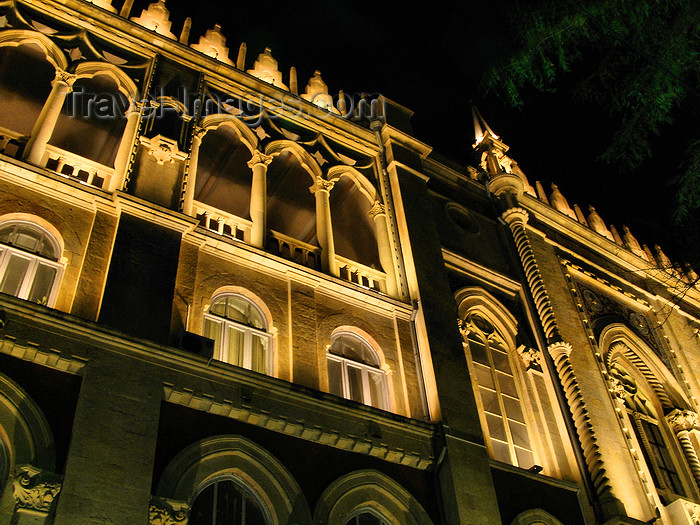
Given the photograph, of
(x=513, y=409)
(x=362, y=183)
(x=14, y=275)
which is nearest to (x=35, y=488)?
(x=14, y=275)

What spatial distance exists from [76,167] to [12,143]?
3.82ft

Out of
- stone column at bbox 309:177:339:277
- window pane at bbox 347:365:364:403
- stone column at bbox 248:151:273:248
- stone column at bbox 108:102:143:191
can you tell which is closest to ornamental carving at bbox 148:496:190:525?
window pane at bbox 347:365:364:403

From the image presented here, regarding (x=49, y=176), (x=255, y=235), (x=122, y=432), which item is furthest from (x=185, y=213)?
(x=122, y=432)

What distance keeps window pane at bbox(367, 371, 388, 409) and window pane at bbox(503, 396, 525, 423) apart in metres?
3.19

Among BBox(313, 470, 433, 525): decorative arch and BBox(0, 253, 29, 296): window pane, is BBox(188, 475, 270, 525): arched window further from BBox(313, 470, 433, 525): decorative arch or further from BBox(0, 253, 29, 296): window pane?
BBox(0, 253, 29, 296): window pane

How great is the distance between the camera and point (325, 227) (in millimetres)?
17062

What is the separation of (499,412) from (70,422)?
8924 mm

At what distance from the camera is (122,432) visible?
10664 millimetres

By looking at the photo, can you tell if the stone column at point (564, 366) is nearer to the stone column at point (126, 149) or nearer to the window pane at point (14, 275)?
the stone column at point (126, 149)

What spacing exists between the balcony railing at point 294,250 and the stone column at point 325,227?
6.6 inches

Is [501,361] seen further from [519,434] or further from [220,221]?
[220,221]

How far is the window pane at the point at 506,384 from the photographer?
1714cm

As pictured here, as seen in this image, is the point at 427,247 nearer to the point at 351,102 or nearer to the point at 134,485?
the point at 351,102

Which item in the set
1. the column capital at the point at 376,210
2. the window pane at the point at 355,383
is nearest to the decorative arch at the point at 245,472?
the window pane at the point at 355,383
